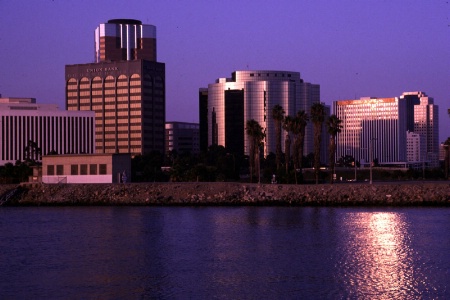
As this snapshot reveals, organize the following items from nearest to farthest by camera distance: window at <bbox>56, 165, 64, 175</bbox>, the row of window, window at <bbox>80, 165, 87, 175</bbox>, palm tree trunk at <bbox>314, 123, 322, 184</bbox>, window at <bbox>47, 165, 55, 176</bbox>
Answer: the row of window
palm tree trunk at <bbox>314, 123, 322, 184</bbox>
window at <bbox>80, 165, 87, 175</bbox>
window at <bbox>56, 165, 64, 175</bbox>
window at <bbox>47, 165, 55, 176</bbox>

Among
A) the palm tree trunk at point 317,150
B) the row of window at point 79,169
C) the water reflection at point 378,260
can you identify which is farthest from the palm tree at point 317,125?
the water reflection at point 378,260

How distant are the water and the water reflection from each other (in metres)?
0.06

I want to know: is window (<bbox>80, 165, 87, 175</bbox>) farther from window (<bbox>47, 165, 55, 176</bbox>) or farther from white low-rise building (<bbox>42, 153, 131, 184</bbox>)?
window (<bbox>47, 165, 55, 176</bbox>)

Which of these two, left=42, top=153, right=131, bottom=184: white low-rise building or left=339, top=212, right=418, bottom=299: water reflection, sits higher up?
left=42, top=153, right=131, bottom=184: white low-rise building

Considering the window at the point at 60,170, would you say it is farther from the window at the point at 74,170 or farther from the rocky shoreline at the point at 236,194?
the rocky shoreline at the point at 236,194

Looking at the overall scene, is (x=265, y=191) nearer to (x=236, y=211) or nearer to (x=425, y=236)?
(x=236, y=211)

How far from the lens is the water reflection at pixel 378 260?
4269 centimetres

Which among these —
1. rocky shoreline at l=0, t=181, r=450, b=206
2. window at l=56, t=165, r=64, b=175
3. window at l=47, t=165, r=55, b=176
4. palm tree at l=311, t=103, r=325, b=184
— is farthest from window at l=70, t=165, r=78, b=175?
palm tree at l=311, t=103, r=325, b=184

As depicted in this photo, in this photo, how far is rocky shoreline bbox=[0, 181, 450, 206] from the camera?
103 metres

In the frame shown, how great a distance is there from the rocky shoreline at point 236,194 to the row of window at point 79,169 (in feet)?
12.4

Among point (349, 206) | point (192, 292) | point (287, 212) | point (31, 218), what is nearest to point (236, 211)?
point (287, 212)

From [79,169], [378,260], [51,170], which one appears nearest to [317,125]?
[79,169]

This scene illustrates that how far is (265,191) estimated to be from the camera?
106000 mm

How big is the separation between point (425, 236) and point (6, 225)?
132 ft
